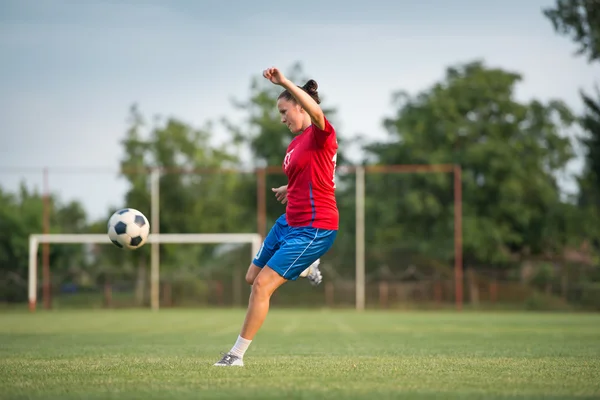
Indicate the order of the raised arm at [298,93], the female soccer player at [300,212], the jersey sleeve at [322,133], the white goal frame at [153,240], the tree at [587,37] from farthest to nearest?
the tree at [587,37]
the white goal frame at [153,240]
the female soccer player at [300,212]
the jersey sleeve at [322,133]
the raised arm at [298,93]

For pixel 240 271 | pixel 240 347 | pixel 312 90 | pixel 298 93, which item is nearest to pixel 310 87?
pixel 312 90

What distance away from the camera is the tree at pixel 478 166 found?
3456 centimetres

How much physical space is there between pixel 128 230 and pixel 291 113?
8.13 feet

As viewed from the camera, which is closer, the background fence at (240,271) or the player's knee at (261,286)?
the player's knee at (261,286)

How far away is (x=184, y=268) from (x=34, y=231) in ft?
25.9

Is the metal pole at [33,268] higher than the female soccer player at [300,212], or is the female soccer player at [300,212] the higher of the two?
the female soccer player at [300,212]

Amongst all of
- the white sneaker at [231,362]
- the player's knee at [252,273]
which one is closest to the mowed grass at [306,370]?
the white sneaker at [231,362]

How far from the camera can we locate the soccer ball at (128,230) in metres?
8.16

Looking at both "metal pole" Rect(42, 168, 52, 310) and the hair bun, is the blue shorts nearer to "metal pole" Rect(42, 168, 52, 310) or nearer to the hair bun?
the hair bun

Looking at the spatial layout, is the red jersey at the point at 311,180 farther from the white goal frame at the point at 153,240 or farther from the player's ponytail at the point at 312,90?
the white goal frame at the point at 153,240

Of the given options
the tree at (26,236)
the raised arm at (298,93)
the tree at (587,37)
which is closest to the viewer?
the raised arm at (298,93)

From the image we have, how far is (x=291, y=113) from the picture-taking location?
6.48 meters

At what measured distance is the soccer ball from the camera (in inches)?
321

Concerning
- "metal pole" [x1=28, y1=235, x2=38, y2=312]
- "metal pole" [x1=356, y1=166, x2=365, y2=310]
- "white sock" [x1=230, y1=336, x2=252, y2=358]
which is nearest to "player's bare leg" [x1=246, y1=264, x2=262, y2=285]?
"white sock" [x1=230, y1=336, x2=252, y2=358]
